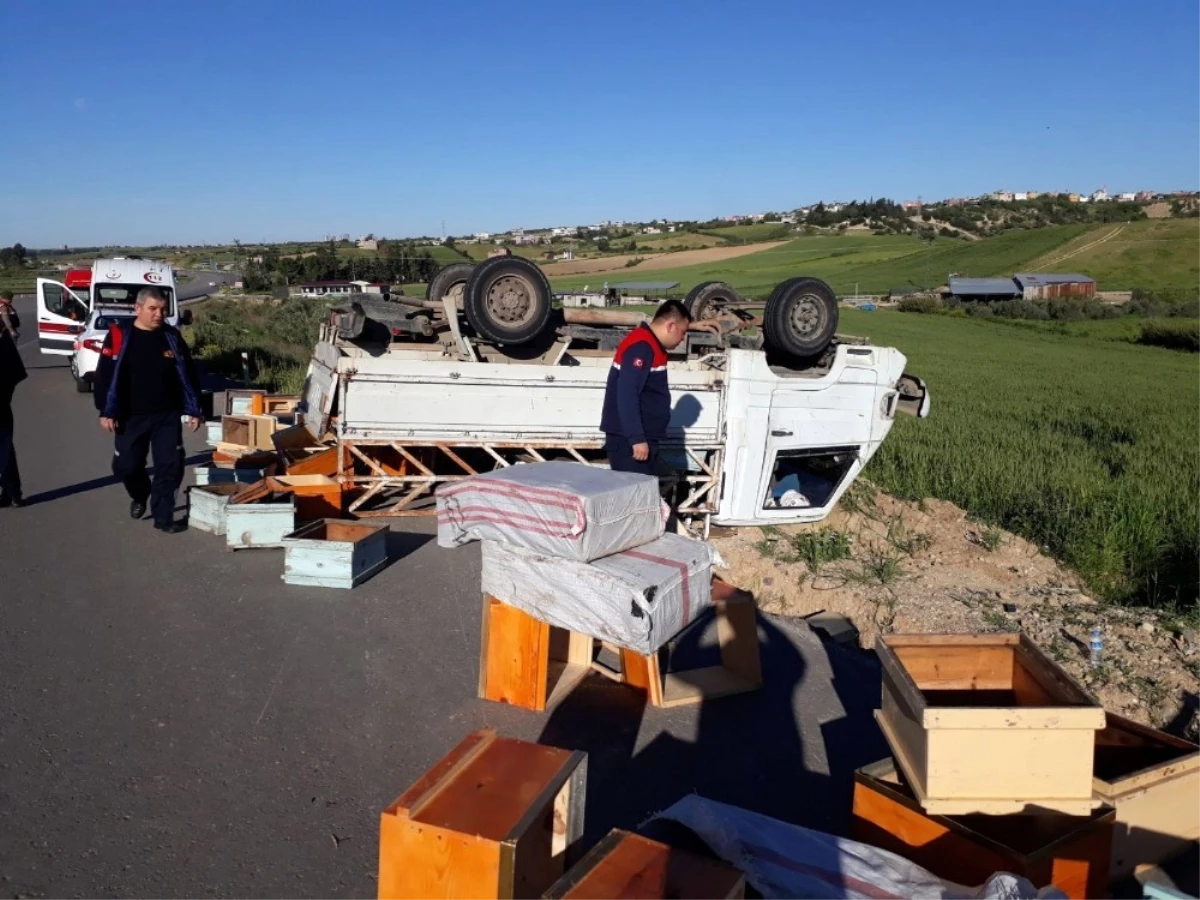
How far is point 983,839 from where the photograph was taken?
132 inches

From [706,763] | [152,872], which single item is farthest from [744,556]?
[152,872]

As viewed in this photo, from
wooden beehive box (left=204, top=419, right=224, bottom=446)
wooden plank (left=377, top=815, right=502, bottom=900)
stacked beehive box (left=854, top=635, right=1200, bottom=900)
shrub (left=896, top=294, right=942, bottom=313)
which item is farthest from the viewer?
shrub (left=896, top=294, right=942, bottom=313)

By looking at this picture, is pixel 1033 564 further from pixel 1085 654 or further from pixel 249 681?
pixel 249 681

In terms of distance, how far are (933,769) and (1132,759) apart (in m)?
1.38

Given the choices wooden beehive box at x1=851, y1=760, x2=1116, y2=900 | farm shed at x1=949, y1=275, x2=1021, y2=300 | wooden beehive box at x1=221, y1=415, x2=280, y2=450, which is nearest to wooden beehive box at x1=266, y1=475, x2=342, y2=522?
wooden beehive box at x1=221, y1=415, x2=280, y2=450

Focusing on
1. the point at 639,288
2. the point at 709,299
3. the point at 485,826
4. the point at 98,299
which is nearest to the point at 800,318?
the point at 709,299

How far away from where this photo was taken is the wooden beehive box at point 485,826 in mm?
2797

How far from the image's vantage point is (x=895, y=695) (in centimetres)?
404

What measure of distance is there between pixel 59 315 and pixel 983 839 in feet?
75.8

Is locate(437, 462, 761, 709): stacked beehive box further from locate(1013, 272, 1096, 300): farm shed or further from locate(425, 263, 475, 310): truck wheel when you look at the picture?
locate(1013, 272, 1096, 300): farm shed

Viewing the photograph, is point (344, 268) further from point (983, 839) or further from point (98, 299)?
point (983, 839)

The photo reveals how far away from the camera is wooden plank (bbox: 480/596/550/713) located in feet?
16.4

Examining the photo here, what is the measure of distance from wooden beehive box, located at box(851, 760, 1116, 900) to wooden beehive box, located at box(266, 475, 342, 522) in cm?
565

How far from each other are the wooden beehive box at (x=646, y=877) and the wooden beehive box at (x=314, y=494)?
19.7 feet
